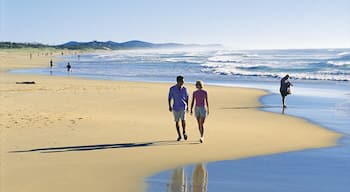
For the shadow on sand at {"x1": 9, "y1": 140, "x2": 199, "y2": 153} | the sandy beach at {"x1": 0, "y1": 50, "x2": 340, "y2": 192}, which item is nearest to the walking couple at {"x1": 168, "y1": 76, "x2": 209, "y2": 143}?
the shadow on sand at {"x1": 9, "y1": 140, "x2": 199, "y2": 153}

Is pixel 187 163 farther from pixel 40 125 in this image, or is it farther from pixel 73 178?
pixel 40 125

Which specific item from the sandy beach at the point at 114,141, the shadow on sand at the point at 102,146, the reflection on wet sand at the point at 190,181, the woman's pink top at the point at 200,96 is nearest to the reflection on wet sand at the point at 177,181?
the reflection on wet sand at the point at 190,181

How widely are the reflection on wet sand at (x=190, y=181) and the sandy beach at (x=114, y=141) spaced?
392 millimetres

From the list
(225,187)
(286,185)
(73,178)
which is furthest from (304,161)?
(73,178)

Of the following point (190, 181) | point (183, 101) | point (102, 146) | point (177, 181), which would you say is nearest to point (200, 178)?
point (190, 181)

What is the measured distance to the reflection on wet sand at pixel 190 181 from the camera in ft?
22.7

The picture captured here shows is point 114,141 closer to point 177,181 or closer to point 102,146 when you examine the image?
point 102,146

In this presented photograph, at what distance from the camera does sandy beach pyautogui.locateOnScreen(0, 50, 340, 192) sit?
751 cm

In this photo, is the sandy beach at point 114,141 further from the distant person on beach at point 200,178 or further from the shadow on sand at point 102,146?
the distant person on beach at point 200,178

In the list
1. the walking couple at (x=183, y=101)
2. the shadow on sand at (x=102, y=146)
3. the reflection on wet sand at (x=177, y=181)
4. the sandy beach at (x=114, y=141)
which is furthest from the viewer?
the walking couple at (x=183, y=101)

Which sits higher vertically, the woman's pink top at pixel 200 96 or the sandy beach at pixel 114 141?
the woman's pink top at pixel 200 96

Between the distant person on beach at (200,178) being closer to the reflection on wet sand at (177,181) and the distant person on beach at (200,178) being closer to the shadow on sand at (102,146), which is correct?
the reflection on wet sand at (177,181)

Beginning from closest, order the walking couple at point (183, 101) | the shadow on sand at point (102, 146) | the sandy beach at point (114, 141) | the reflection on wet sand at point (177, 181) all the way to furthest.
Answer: the reflection on wet sand at point (177, 181), the sandy beach at point (114, 141), the shadow on sand at point (102, 146), the walking couple at point (183, 101)

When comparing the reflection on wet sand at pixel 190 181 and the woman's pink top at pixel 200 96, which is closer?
the reflection on wet sand at pixel 190 181
